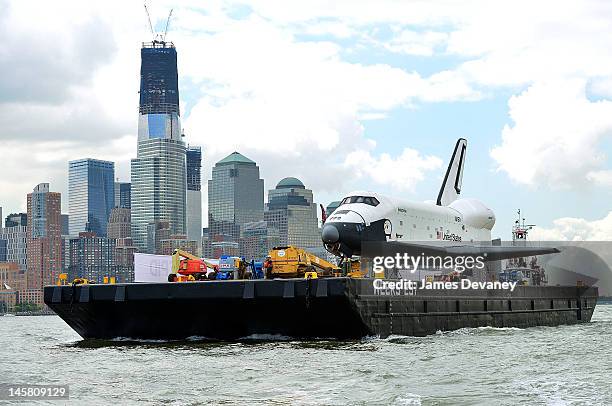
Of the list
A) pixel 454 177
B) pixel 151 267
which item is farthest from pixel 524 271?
pixel 151 267

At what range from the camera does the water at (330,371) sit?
24.5 meters

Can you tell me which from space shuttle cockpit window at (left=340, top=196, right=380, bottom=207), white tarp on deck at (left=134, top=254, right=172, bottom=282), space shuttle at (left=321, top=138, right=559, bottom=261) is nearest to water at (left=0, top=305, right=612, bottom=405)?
white tarp on deck at (left=134, top=254, right=172, bottom=282)

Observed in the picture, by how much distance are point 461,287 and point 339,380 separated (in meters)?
22.1

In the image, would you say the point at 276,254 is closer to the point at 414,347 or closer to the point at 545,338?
the point at 414,347

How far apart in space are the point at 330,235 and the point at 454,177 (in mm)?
25732

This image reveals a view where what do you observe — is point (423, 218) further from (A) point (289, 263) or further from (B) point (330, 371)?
(B) point (330, 371)

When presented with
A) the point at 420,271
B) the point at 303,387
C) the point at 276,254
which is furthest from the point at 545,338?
the point at 303,387

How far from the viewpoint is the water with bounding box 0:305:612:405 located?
80.5ft

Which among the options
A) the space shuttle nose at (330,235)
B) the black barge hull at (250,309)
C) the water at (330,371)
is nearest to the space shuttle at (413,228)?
the space shuttle nose at (330,235)

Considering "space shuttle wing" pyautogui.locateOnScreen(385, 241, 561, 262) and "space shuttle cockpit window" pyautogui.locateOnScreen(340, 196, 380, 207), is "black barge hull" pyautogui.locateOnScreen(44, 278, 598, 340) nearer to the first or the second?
"space shuttle wing" pyautogui.locateOnScreen(385, 241, 561, 262)

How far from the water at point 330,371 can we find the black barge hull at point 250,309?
808mm

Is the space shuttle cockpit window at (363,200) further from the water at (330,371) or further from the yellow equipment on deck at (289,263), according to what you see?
the water at (330,371)

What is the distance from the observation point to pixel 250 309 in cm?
3947

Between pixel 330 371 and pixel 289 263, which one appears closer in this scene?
pixel 330 371
